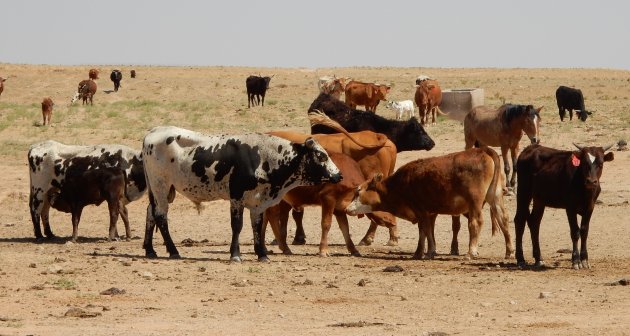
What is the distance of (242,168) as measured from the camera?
16922mm

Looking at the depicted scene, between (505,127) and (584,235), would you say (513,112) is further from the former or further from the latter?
(584,235)

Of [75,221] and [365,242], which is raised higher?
[75,221]

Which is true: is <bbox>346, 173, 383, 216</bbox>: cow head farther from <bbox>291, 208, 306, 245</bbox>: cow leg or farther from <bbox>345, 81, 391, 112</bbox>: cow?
<bbox>345, 81, 391, 112</bbox>: cow

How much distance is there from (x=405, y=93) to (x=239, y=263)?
44.8 meters

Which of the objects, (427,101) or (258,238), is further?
(427,101)

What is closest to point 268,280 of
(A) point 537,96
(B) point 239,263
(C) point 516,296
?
(B) point 239,263

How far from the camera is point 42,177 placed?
21312 millimetres

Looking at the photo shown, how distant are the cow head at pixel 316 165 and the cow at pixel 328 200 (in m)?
0.48

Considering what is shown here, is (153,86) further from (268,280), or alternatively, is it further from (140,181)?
(268,280)

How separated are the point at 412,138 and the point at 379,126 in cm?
65

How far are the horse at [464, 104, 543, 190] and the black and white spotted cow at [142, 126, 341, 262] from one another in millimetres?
8899

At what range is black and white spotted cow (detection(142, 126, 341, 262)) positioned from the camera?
1695cm

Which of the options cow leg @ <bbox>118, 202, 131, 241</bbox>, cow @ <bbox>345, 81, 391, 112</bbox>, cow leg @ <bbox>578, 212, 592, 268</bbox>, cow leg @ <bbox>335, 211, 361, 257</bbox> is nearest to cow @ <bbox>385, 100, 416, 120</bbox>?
cow @ <bbox>345, 81, 391, 112</bbox>

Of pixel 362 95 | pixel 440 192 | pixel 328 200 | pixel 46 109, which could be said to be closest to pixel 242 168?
pixel 328 200
